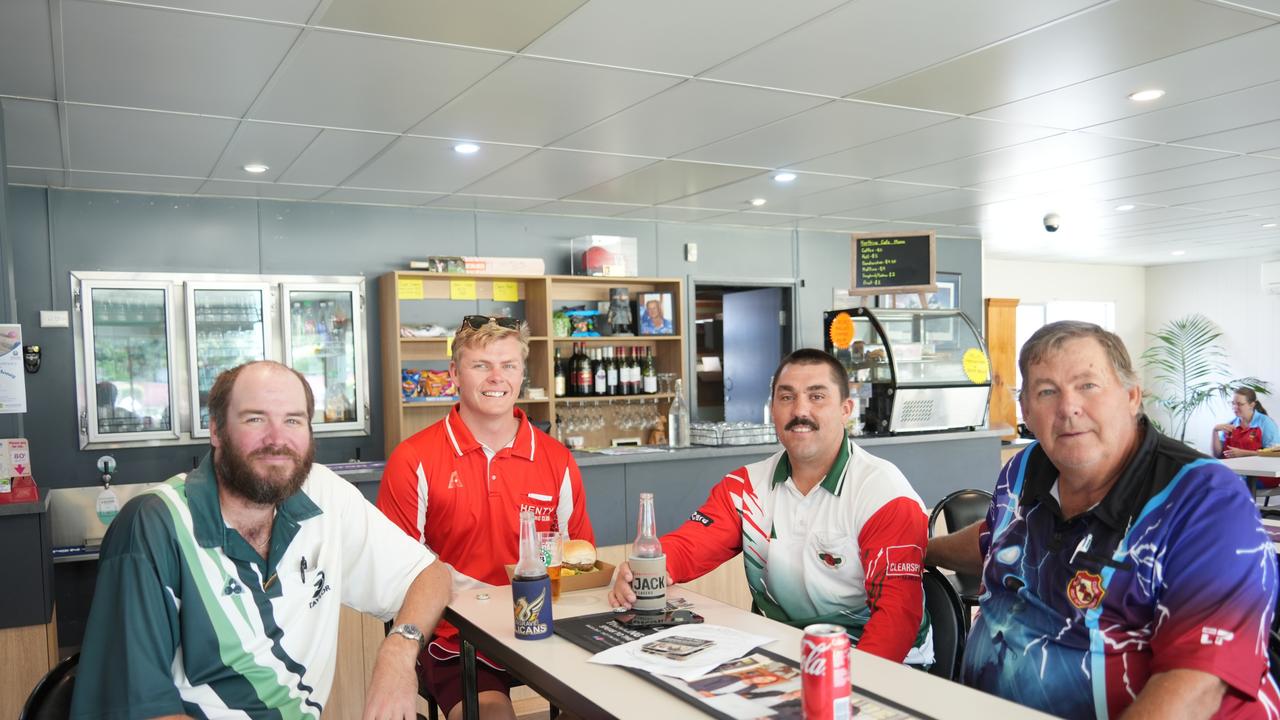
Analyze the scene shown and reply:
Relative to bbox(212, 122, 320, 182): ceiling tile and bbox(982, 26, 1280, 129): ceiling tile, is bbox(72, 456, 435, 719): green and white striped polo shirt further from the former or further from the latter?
bbox(982, 26, 1280, 129): ceiling tile

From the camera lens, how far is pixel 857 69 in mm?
3520

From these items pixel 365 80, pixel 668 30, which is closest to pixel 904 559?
pixel 668 30

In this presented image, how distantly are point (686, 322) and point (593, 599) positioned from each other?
4828 millimetres

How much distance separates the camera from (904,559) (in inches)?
86.7

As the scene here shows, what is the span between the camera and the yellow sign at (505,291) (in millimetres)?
6422

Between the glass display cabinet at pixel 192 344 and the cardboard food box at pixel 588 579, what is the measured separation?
369 cm

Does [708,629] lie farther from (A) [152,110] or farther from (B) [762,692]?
(A) [152,110]

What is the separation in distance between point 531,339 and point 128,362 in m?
2.35

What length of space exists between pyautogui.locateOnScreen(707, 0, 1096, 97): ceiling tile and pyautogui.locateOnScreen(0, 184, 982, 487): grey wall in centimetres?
318

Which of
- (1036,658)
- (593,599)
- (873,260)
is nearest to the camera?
(1036,658)

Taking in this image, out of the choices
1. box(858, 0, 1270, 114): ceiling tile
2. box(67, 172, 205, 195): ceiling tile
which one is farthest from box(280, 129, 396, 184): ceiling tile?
box(858, 0, 1270, 114): ceiling tile

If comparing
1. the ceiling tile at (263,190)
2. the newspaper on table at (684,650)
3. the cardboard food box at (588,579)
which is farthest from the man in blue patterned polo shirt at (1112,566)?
the ceiling tile at (263,190)

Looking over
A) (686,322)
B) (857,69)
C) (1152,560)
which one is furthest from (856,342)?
(1152,560)

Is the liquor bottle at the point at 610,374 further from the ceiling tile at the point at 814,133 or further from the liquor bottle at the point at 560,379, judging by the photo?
the ceiling tile at the point at 814,133
